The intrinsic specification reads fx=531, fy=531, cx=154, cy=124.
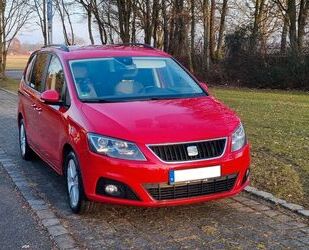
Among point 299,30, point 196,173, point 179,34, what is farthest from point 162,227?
point 179,34

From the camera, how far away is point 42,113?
22.8 feet

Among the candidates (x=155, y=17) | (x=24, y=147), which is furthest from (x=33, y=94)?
(x=155, y=17)

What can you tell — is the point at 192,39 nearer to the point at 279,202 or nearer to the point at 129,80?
the point at 129,80

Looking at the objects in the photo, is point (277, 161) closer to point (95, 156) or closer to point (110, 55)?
point (110, 55)

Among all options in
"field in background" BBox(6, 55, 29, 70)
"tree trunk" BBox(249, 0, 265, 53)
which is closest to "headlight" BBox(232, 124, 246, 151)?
"tree trunk" BBox(249, 0, 265, 53)

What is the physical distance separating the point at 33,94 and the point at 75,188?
96.4 inches

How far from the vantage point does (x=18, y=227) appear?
5273 millimetres

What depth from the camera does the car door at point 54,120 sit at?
6031 mm

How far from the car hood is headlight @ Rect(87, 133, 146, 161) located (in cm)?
5

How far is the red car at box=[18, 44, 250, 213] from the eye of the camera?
197 inches

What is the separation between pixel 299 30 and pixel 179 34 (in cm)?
824

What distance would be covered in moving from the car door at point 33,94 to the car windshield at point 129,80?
121 centimetres

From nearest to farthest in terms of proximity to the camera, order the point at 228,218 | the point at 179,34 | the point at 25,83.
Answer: the point at 228,218 → the point at 25,83 → the point at 179,34

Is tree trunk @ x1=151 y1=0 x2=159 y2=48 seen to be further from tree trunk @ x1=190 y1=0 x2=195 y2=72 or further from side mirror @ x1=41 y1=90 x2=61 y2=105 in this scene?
side mirror @ x1=41 y1=90 x2=61 y2=105
